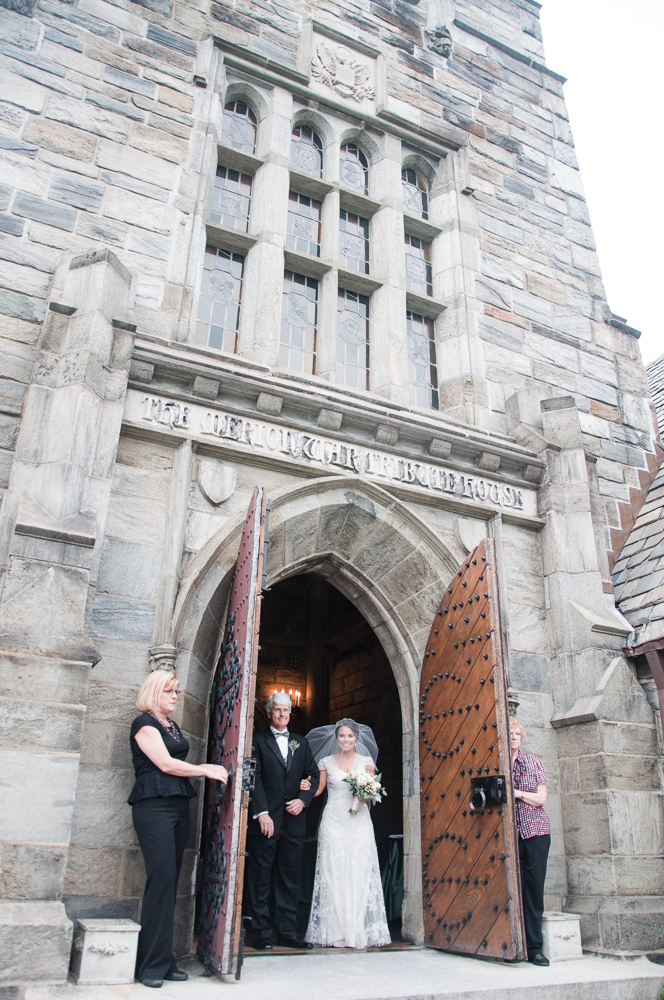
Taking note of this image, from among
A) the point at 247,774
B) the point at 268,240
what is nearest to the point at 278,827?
the point at 247,774

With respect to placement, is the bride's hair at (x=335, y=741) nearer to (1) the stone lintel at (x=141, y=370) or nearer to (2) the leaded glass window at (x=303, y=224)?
(1) the stone lintel at (x=141, y=370)

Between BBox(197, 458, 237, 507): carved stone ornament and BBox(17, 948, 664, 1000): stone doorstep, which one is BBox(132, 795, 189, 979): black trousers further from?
BBox(197, 458, 237, 507): carved stone ornament

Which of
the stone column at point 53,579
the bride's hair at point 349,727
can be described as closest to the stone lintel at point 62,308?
the stone column at point 53,579

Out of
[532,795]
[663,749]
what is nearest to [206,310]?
[532,795]

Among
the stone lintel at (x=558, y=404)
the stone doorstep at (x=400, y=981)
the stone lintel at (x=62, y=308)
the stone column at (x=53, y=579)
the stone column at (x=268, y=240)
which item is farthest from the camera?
the stone lintel at (x=558, y=404)

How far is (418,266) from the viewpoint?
27.3ft

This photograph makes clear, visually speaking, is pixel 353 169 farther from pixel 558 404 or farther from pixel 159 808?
pixel 159 808

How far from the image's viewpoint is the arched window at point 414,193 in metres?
8.55

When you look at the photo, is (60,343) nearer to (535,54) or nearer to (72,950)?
(72,950)

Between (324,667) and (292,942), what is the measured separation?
642cm

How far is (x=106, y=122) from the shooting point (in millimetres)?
6609

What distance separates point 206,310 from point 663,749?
5062 mm

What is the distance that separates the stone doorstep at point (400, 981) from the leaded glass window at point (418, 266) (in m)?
5.88

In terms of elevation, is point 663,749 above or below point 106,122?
below
